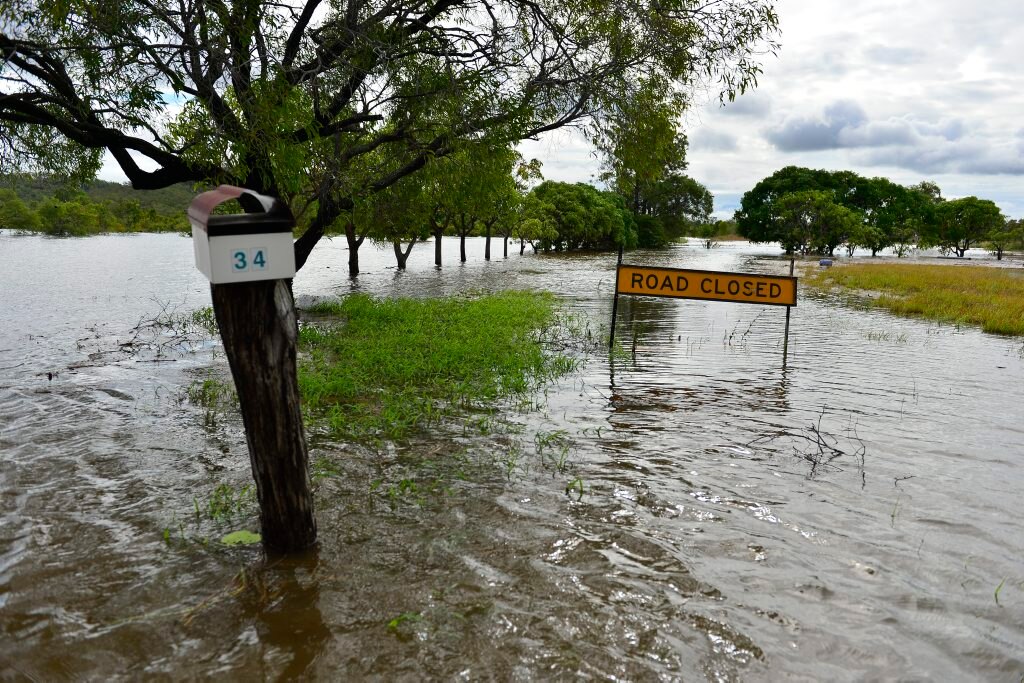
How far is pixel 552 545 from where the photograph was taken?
4.31 metres

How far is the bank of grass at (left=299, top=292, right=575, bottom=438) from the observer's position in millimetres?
7621

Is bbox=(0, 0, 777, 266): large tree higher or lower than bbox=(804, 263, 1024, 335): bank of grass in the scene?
higher

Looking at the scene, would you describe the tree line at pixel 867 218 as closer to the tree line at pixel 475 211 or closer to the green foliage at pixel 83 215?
the tree line at pixel 475 211

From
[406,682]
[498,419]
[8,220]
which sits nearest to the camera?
[406,682]

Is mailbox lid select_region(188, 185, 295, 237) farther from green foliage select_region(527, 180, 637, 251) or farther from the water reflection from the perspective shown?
green foliage select_region(527, 180, 637, 251)

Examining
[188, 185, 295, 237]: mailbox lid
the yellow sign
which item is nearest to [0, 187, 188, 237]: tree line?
the yellow sign

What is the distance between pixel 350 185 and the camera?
11.8 metres

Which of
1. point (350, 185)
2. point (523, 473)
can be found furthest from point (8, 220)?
point (523, 473)

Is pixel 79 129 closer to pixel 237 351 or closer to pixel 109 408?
pixel 109 408

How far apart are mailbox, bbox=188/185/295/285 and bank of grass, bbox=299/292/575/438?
3593 mm

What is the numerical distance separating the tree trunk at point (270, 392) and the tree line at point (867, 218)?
73.2 metres

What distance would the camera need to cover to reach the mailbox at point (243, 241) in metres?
3.21

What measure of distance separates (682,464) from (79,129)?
30.3ft

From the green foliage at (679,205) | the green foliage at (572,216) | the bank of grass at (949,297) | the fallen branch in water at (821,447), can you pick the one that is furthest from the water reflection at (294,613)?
the green foliage at (679,205)
